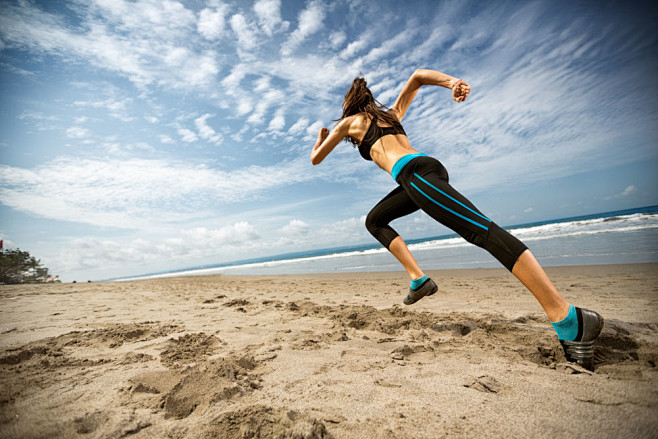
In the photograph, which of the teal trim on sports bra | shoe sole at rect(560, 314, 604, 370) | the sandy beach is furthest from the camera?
the teal trim on sports bra

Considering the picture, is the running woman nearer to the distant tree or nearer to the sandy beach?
the sandy beach

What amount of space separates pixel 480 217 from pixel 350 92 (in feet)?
5.05

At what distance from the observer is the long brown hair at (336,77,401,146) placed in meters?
2.36

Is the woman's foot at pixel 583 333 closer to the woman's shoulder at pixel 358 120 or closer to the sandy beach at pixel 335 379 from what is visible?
the sandy beach at pixel 335 379

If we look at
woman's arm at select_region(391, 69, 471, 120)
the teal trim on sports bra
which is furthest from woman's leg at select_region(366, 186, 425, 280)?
woman's arm at select_region(391, 69, 471, 120)

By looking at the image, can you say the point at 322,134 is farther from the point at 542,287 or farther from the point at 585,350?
the point at 585,350

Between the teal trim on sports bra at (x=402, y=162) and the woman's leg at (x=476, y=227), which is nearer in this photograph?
the woman's leg at (x=476, y=227)

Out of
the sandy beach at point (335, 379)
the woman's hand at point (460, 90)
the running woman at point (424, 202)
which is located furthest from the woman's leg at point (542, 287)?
the woman's hand at point (460, 90)

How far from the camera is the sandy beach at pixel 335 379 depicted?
1203mm

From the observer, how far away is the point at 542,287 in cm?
168

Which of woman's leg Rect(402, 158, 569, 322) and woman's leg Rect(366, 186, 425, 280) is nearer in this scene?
woman's leg Rect(402, 158, 569, 322)

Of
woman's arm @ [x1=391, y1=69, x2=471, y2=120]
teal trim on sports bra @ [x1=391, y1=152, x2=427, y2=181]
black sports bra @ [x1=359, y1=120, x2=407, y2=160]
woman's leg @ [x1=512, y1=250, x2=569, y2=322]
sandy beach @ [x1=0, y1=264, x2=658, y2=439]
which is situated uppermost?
woman's arm @ [x1=391, y1=69, x2=471, y2=120]

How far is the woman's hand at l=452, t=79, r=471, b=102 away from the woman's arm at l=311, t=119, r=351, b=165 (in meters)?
0.86

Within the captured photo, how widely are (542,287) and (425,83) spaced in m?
1.90
